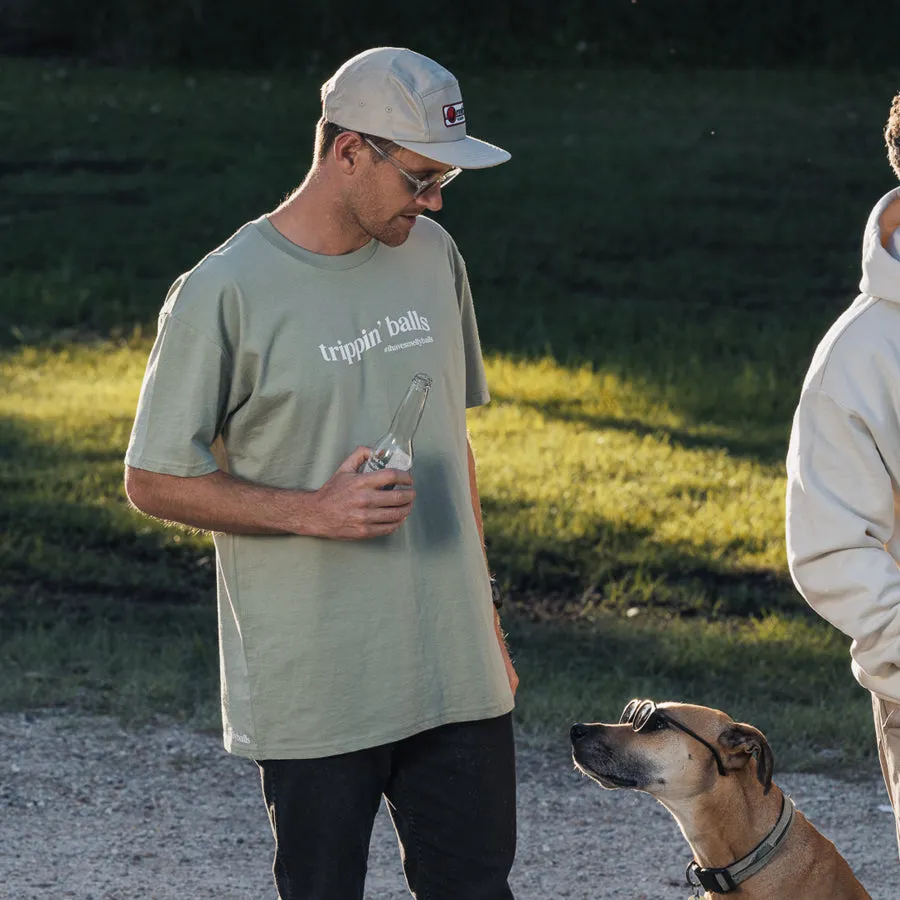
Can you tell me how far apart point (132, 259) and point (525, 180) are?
13.3 ft

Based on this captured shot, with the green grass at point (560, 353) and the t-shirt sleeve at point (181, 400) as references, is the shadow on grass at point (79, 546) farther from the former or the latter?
the t-shirt sleeve at point (181, 400)

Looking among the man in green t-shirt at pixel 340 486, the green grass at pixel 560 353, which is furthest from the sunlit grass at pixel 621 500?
the man in green t-shirt at pixel 340 486

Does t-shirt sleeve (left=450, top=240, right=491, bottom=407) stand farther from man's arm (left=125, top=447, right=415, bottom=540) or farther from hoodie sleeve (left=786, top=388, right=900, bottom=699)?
hoodie sleeve (left=786, top=388, right=900, bottom=699)

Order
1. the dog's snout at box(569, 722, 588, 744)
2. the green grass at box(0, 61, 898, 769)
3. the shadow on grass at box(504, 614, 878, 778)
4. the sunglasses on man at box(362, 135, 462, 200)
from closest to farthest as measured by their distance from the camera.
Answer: the sunglasses on man at box(362, 135, 462, 200) → the dog's snout at box(569, 722, 588, 744) → the shadow on grass at box(504, 614, 878, 778) → the green grass at box(0, 61, 898, 769)

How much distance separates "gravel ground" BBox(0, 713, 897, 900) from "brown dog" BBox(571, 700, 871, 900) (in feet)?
3.50

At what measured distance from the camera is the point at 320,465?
338 cm

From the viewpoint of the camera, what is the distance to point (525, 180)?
1752 cm

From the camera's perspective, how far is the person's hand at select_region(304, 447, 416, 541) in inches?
127

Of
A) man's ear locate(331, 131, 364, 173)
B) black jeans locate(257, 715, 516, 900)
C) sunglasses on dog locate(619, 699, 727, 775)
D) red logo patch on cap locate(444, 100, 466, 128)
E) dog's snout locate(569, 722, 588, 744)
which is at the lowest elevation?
dog's snout locate(569, 722, 588, 744)

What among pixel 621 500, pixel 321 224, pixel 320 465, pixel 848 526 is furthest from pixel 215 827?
pixel 621 500

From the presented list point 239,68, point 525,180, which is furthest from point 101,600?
point 239,68

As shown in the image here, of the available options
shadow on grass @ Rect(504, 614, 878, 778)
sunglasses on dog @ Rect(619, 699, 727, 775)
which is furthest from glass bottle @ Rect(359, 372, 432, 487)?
shadow on grass @ Rect(504, 614, 878, 778)

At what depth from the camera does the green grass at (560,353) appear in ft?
23.6

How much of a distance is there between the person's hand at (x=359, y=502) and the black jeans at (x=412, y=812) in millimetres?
474
